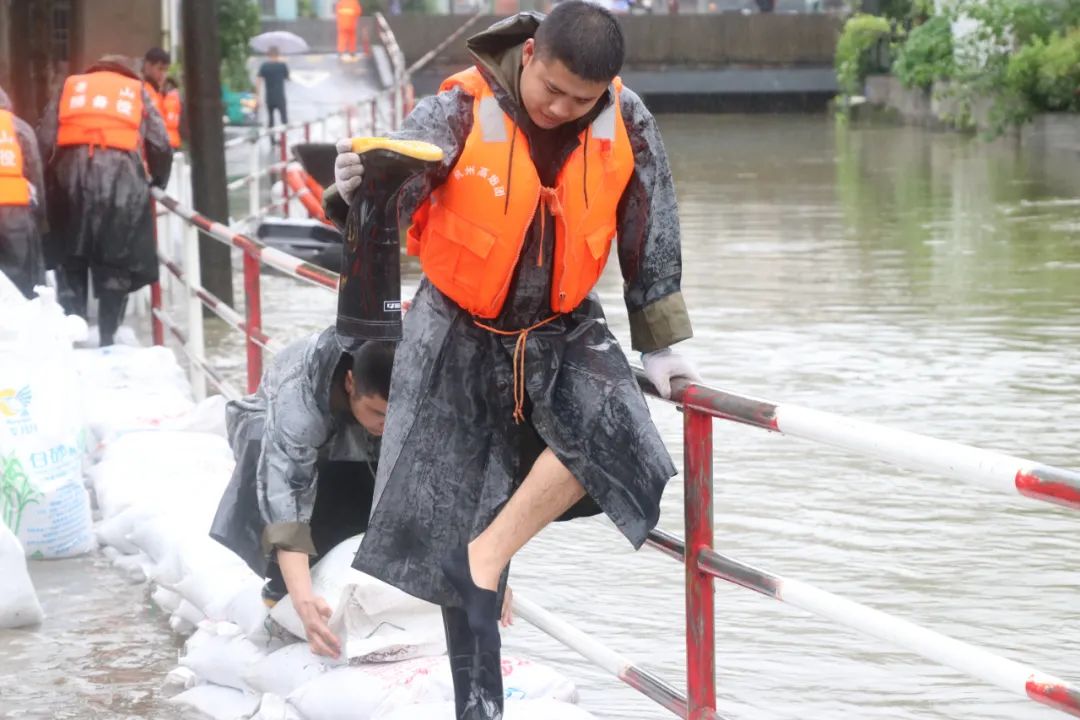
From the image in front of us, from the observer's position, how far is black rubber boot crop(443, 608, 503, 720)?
11.5 feet

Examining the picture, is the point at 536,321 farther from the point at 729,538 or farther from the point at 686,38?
the point at 686,38

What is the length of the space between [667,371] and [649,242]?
9.8 inches

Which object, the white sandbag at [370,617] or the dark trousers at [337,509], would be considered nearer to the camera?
the white sandbag at [370,617]

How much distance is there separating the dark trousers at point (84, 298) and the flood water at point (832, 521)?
66cm

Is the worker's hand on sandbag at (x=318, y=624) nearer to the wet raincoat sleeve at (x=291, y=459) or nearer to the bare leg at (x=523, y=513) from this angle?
the wet raincoat sleeve at (x=291, y=459)

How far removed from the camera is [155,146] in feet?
31.7

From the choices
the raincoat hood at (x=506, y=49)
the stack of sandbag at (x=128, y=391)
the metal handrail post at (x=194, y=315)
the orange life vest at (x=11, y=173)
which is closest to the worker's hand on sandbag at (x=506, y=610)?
the raincoat hood at (x=506, y=49)

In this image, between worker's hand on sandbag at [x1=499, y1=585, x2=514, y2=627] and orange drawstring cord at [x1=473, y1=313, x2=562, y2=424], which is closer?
orange drawstring cord at [x1=473, y1=313, x2=562, y2=424]

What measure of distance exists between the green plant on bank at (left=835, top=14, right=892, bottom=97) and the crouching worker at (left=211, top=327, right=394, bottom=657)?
34.5 metres

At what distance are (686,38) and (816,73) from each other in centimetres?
308

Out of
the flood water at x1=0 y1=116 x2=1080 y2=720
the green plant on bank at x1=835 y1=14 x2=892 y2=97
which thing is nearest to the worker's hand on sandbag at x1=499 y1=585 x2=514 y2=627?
the flood water at x1=0 y1=116 x2=1080 y2=720

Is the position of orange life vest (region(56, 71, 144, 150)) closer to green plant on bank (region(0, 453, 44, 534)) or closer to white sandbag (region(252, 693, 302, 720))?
green plant on bank (region(0, 453, 44, 534))

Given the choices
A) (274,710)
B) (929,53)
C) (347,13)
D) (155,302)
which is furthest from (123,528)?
(347,13)

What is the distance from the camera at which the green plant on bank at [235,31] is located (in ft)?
98.8
